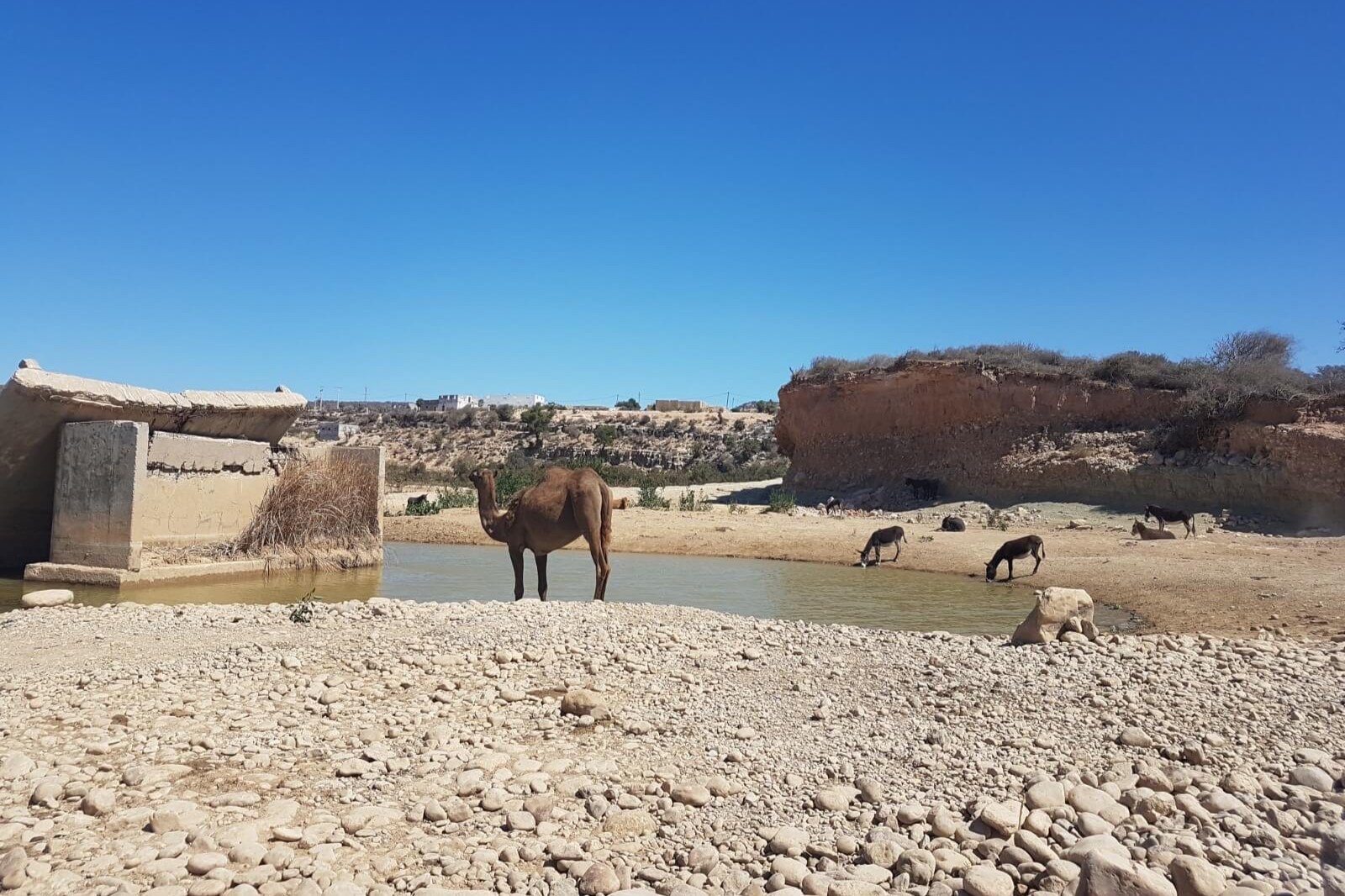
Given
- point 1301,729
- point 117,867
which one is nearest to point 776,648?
point 1301,729

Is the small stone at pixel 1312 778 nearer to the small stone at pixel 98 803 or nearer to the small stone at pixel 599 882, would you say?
the small stone at pixel 599 882

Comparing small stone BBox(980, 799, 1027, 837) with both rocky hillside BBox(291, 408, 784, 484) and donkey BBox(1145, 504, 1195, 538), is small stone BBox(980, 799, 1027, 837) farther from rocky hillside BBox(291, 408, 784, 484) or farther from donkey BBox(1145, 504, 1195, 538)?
rocky hillside BBox(291, 408, 784, 484)

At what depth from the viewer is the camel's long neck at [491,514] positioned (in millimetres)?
12719

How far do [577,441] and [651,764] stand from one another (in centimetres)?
5424

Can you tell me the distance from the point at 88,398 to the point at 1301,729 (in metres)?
14.7

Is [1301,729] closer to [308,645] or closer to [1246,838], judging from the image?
[1246,838]

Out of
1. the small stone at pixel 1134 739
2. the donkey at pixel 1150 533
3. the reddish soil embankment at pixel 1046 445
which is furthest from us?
the reddish soil embankment at pixel 1046 445

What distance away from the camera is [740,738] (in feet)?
19.9

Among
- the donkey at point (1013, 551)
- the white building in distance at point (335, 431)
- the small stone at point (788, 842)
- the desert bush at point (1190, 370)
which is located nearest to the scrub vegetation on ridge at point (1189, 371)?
the desert bush at point (1190, 370)

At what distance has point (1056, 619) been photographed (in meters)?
8.78

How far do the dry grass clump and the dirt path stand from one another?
19.0 ft

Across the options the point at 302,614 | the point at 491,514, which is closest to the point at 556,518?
the point at 491,514

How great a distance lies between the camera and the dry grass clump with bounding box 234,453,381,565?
15.7 meters

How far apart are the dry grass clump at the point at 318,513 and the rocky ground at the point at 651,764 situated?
722 centimetres
